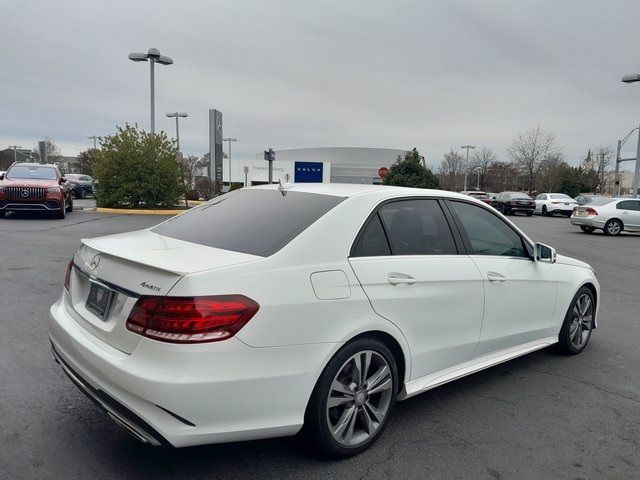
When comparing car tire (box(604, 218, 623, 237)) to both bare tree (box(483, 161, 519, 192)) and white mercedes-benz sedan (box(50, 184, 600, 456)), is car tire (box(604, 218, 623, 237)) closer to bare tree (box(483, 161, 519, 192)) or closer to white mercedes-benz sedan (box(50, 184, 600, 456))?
white mercedes-benz sedan (box(50, 184, 600, 456))

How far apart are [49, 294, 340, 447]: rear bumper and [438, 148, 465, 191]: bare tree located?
65926mm

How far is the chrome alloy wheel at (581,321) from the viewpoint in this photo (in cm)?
482

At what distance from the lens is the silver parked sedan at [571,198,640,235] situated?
19.0 meters

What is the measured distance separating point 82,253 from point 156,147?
62.1 feet

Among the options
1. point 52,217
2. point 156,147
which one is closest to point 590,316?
point 52,217

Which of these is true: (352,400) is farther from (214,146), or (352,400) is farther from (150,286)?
(214,146)

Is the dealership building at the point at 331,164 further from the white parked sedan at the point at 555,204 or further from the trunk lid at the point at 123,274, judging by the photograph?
the trunk lid at the point at 123,274

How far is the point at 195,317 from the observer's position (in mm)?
2361

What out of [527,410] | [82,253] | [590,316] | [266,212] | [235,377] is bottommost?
[527,410]

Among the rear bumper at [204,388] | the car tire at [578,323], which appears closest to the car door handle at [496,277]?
the car tire at [578,323]

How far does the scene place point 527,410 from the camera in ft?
11.9

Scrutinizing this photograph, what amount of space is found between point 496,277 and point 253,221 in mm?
1883

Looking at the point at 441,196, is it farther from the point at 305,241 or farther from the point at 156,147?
the point at 156,147

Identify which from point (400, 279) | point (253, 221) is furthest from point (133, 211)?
point (400, 279)
